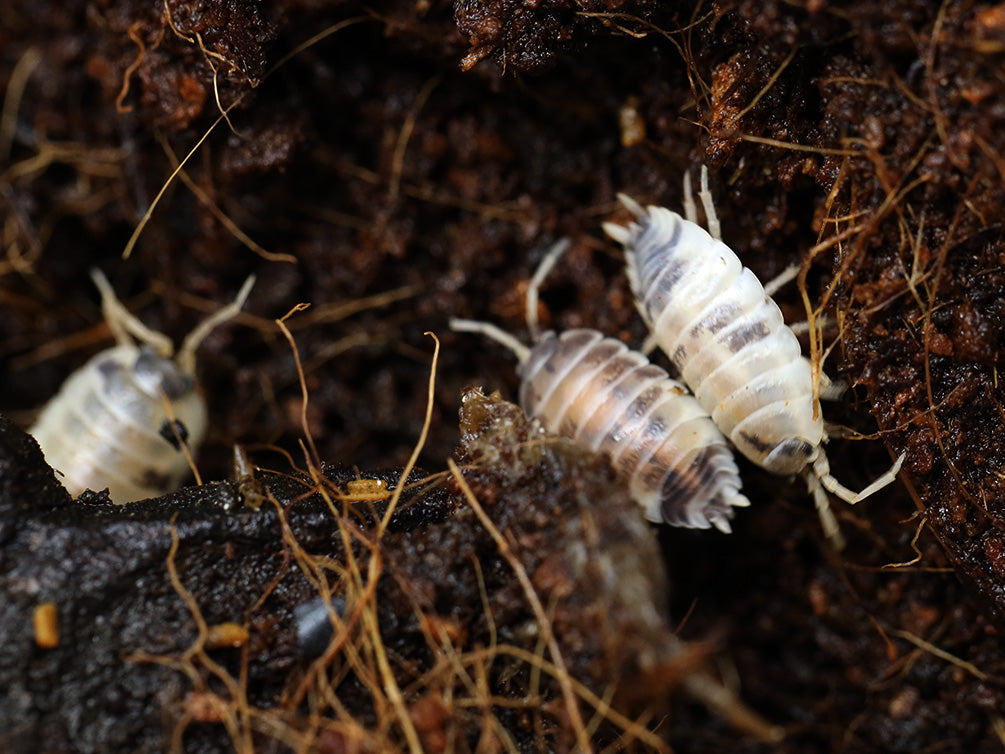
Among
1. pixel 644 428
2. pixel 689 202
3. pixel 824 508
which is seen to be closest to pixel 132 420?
pixel 644 428

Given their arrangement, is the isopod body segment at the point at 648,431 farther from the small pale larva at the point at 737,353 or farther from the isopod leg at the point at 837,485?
the isopod leg at the point at 837,485

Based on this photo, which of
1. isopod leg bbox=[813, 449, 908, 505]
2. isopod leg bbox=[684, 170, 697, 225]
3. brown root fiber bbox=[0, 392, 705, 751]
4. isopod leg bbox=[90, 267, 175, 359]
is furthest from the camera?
isopod leg bbox=[90, 267, 175, 359]

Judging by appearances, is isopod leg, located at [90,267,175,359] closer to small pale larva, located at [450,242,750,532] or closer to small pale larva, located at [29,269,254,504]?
small pale larva, located at [29,269,254,504]

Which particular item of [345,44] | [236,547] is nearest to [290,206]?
[345,44]

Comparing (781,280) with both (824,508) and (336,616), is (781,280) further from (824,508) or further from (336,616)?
(336,616)

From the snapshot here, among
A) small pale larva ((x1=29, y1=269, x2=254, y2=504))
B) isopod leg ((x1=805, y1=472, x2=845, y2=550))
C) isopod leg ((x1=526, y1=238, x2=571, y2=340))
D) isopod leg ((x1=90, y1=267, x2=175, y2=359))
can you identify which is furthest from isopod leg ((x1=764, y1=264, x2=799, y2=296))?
isopod leg ((x1=90, y1=267, x2=175, y2=359))

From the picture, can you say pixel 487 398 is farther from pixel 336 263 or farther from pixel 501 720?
pixel 336 263

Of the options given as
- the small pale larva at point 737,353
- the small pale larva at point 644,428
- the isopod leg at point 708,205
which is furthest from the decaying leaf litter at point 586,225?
the small pale larva at point 644,428
